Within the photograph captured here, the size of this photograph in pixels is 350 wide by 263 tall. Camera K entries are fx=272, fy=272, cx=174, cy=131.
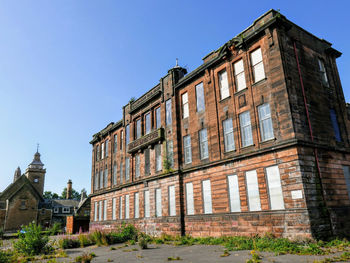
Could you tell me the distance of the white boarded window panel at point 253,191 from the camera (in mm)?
15163

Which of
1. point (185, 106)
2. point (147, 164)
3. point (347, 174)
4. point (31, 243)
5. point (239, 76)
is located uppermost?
point (239, 76)

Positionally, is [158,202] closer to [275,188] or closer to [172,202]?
[172,202]

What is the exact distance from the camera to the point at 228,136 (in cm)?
1789

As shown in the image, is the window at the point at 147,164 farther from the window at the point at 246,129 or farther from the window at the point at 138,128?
the window at the point at 246,129

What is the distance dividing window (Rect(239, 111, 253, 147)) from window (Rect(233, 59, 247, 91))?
1907 millimetres

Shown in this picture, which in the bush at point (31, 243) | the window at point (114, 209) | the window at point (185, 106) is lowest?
the bush at point (31, 243)

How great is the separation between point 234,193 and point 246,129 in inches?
156

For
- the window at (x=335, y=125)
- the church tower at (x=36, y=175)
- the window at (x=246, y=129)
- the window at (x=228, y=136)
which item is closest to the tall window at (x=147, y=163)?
the window at (x=228, y=136)

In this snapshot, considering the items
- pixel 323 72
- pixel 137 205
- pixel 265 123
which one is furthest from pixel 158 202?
pixel 323 72

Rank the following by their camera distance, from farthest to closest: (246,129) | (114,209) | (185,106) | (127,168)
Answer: (114,209)
(127,168)
(185,106)
(246,129)

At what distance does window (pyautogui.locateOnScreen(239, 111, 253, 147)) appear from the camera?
16.4 metres

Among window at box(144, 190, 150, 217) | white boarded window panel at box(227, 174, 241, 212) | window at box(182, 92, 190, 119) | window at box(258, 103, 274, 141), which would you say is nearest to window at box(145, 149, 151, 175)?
window at box(144, 190, 150, 217)

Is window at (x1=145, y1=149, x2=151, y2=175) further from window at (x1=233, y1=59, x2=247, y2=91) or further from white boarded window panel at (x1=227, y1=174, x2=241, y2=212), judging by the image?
window at (x1=233, y1=59, x2=247, y2=91)

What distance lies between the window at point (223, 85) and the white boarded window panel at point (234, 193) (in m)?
5.61
